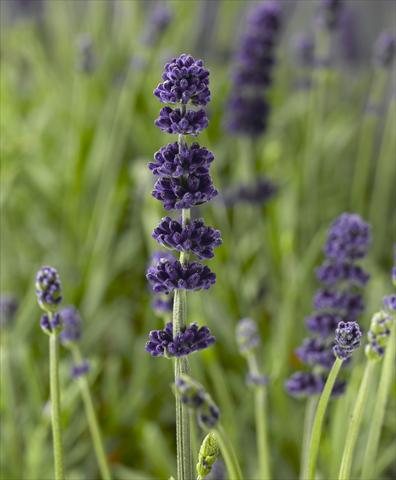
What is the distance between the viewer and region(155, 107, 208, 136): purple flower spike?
1.59 feet

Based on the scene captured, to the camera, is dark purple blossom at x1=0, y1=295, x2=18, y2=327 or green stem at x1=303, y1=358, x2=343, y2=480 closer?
green stem at x1=303, y1=358, x2=343, y2=480

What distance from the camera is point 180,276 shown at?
0.50 metres

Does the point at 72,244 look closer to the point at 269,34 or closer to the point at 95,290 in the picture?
the point at 95,290

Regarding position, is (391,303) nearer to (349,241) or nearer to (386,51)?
(349,241)

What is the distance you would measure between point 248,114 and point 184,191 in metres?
0.70

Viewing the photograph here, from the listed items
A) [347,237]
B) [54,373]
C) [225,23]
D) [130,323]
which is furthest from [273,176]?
[54,373]

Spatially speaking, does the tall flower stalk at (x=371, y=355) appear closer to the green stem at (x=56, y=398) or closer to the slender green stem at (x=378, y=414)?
the slender green stem at (x=378, y=414)

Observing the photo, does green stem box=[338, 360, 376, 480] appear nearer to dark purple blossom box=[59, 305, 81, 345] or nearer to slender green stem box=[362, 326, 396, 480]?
slender green stem box=[362, 326, 396, 480]

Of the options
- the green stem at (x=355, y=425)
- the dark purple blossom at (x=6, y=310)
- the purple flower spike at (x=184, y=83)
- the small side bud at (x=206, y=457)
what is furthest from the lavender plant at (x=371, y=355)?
the dark purple blossom at (x=6, y=310)

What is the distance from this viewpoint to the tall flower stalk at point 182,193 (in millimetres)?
487

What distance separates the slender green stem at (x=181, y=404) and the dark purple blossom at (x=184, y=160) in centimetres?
3

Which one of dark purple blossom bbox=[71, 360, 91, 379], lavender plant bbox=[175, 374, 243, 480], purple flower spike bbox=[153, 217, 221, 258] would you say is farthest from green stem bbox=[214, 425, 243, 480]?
dark purple blossom bbox=[71, 360, 91, 379]

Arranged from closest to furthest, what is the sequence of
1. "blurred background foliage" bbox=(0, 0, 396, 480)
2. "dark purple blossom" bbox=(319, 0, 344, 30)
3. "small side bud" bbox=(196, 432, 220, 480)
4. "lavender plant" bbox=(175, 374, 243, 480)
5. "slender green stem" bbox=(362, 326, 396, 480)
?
"lavender plant" bbox=(175, 374, 243, 480) → "small side bud" bbox=(196, 432, 220, 480) → "slender green stem" bbox=(362, 326, 396, 480) → "blurred background foliage" bbox=(0, 0, 396, 480) → "dark purple blossom" bbox=(319, 0, 344, 30)

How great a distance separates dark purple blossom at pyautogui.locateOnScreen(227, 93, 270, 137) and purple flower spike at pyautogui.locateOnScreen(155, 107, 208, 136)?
0.69 metres
